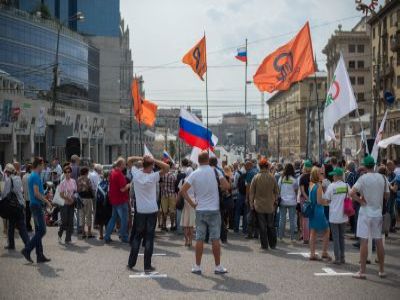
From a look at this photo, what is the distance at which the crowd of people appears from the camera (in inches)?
356

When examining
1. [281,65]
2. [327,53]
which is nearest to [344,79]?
[281,65]

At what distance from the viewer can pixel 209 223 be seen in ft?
29.9

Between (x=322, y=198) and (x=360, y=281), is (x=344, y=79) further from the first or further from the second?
(x=360, y=281)

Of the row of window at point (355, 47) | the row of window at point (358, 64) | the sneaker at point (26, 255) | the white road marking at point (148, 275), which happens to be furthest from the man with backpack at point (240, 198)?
the row of window at point (355, 47)

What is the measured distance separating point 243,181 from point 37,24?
5312 centimetres

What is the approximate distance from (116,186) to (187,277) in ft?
13.1

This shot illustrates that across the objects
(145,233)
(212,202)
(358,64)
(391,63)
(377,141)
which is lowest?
(145,233)

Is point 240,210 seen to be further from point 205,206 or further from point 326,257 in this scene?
point 205,206

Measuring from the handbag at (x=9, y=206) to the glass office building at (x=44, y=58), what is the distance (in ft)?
131

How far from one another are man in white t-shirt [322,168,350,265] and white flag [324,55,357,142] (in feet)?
15.1

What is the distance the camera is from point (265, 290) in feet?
25.7

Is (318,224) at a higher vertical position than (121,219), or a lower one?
higher

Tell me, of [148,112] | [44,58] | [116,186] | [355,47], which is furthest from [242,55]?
[355,47]

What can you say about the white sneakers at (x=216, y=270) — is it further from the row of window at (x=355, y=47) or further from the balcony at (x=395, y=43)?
the row of window at (x=355, y=47)
